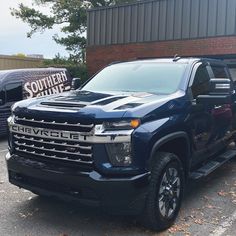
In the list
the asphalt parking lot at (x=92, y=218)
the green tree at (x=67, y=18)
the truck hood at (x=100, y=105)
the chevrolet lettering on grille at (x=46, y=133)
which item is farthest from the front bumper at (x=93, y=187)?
the green tree at (x=67, y=18)

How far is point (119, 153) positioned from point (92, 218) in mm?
1191

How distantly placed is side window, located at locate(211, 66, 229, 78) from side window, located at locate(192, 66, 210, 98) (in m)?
0.51

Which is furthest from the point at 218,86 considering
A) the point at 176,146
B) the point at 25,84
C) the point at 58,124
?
the point at 25,84

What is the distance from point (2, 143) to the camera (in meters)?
10.5

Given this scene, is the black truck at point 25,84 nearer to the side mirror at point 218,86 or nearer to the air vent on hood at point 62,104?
the air vent on hood at point 62,104

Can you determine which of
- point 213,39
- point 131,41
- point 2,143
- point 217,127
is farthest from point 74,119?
point 131,41

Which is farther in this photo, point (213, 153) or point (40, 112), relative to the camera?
point (213, 153)

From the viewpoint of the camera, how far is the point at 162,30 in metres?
15.2

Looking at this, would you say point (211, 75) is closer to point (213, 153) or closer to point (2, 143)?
point (213, 153)

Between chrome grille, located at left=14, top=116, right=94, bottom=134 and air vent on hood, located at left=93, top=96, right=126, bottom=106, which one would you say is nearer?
chrome grille, located at left=14, top=116, right=94, bottom=134

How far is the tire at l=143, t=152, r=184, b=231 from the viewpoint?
4.49 meters

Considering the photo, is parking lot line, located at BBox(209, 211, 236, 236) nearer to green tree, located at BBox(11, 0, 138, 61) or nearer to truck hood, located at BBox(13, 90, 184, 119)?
truck hood, located at BBox(13, 90, 184, 119)

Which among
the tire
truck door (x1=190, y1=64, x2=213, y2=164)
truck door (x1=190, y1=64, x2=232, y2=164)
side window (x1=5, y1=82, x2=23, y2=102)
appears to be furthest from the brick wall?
the tire

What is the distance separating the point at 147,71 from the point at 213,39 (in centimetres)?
880
